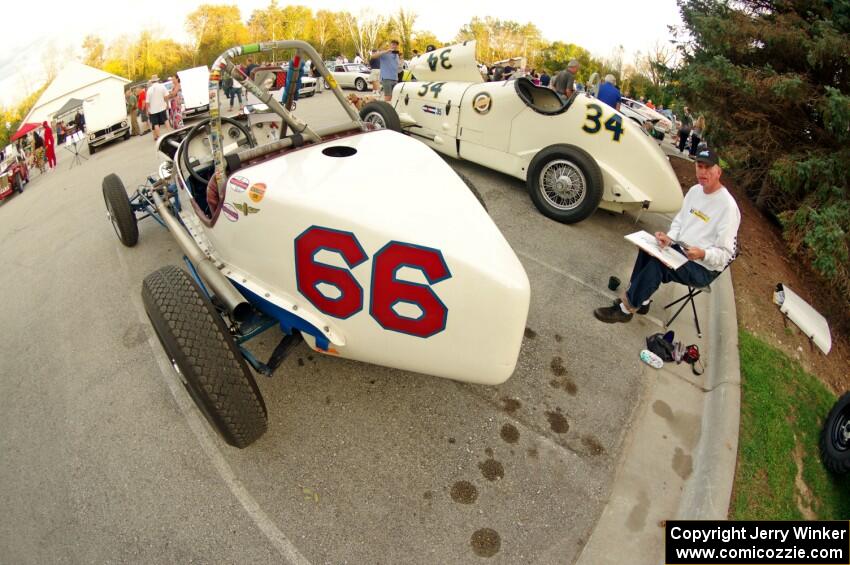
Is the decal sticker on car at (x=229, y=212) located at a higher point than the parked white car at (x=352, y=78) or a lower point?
higher

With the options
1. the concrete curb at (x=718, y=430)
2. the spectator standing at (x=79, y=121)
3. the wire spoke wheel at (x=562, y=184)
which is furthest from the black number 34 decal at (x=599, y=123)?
the spectator standing at (x=79, y=121)

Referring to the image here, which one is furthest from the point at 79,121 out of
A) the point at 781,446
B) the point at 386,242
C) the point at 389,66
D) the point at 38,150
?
the point at 781,446

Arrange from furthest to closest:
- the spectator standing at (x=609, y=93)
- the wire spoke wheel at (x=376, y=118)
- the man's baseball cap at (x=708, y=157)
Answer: the spectator standing at (x=609, y=93) < the wire spoke wheel at (x=376, y=118) < the man's baseball cap at (x=708, y=157)

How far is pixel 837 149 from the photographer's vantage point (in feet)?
17.7

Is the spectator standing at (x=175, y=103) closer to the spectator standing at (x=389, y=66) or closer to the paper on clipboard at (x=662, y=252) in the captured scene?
the spectator standing at (x=389, y=66)

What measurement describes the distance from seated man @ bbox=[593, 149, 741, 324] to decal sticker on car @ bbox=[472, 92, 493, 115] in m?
3.07

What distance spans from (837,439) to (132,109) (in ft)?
49.9

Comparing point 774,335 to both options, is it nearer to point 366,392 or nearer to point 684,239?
point 684,239

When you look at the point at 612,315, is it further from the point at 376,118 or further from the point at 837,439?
the point at 376,118

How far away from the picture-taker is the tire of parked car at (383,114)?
6.10m

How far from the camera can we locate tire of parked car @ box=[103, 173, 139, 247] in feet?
15.6

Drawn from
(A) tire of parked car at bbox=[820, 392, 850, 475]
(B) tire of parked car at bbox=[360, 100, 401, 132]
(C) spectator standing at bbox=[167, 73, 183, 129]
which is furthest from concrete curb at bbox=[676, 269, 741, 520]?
(C) spectator standing at bbox=[167, 73, 183, 129]

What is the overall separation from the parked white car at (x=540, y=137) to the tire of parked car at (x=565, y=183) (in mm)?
12

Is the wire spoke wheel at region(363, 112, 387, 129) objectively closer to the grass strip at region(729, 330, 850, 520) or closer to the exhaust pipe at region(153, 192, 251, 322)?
the exhaust pipe at region(153, 192, 251, 322)
